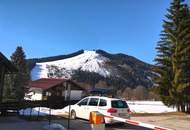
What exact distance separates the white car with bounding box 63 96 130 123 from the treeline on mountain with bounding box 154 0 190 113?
14.6 m

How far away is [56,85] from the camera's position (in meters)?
64.2

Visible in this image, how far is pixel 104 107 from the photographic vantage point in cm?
2138

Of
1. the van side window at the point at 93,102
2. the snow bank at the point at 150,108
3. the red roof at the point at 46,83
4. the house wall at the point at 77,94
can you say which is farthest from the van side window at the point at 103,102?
the house wall at the point at 77,94

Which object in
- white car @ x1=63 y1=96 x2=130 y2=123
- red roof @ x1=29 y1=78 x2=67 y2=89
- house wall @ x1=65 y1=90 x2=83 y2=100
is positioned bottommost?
white car @ x1=63 y1=96 x2=130 y2=123

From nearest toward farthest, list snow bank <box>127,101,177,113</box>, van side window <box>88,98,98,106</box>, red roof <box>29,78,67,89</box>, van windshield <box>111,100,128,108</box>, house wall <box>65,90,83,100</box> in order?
van windshield <box>111,100,128,108</box> < van side window <box>88,98,98,106</box> < snow bank <box>127,101,177,113</box> < red roof <box>29,78,67,89</box> < house wall <box>65,90,83,100</box>

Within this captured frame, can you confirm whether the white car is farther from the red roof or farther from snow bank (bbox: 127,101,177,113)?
the red roof

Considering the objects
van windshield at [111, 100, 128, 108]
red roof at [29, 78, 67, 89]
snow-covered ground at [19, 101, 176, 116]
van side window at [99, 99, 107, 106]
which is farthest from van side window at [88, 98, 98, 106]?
red roof at [29, 78, 67, 89]

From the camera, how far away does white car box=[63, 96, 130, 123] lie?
69.0 feet

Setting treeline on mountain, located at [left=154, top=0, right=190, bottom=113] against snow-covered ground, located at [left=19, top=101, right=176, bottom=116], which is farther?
treeline on mountain, located at [left=154, top=0, right=190, bottom=113]

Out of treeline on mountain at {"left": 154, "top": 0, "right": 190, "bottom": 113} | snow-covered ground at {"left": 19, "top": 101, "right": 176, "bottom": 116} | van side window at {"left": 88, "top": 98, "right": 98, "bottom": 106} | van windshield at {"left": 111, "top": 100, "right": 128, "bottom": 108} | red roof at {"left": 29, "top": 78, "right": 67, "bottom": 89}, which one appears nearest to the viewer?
van windshield at {"left": 111, "top": 100, "right": 128, "bottom": 108}

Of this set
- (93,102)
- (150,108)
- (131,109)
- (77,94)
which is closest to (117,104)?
(93,102)

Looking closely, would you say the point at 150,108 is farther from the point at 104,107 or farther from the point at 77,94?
the point at 104,107

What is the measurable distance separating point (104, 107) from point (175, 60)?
676 inches

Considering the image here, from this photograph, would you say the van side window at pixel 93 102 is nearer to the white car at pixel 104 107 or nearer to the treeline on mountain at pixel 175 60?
the white car at pixel 104 107
